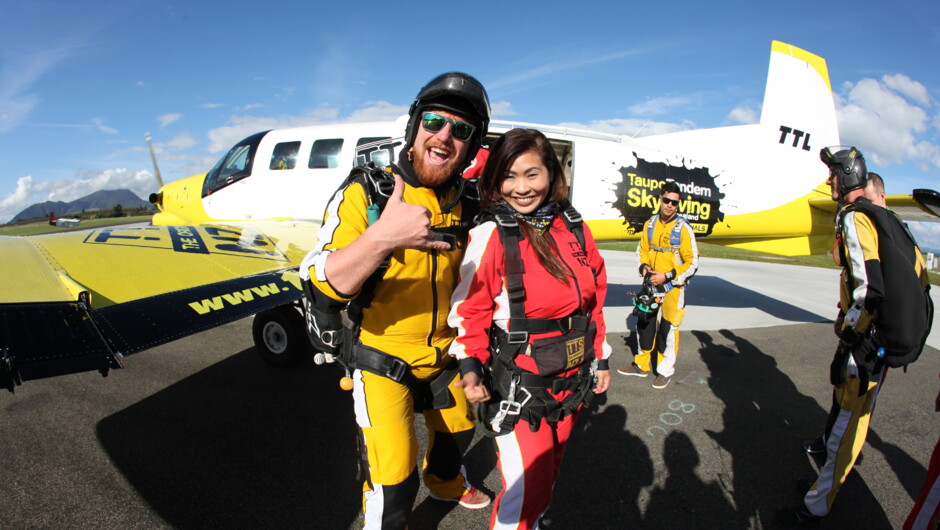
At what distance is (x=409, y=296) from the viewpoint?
6.00 ft

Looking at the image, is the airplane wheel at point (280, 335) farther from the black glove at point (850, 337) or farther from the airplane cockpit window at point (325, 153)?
the black glove at point (850, 337)

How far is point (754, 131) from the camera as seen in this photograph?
23.3 ft

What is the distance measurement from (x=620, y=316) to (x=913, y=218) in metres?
4.88

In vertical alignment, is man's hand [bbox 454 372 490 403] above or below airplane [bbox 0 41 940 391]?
below

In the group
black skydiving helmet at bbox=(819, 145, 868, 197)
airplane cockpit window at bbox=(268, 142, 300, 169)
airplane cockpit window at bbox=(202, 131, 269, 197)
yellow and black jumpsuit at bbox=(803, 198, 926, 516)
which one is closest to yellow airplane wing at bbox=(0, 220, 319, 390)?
airplane cockpit window at bbox=(268, 142, 300, 169)

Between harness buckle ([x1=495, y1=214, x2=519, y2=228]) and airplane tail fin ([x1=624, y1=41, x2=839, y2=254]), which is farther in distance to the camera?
airplane tail fin ([x1=624, y1=41, x2=839, y2=254])

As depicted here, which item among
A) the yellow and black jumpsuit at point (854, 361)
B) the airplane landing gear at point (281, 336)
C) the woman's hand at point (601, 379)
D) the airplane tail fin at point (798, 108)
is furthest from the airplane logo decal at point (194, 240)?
the airplane tail fin at point (798, 108)

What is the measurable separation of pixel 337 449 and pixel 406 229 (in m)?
2.51

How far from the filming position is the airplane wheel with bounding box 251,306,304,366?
4.55 metres

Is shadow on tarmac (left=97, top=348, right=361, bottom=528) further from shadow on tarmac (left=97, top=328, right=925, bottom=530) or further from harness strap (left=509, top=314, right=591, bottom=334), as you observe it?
harness strap (left=509, top=314, right=591, bottom=334)

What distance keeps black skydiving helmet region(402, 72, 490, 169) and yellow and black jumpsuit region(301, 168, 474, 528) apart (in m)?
0.31

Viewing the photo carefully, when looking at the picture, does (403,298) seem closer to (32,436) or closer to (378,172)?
(378,172)

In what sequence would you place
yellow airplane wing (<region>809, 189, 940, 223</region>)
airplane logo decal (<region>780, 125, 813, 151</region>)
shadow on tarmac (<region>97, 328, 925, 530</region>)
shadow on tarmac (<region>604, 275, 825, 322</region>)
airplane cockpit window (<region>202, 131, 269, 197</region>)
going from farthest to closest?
shadow on tarmac (<region>604, 275, 825, 322</region>) < airplane logo decal (<region>780, 125, 813, 151</region>) < airplane cockpit window (<region>202, 131, 269, 197</region>) < yellow airplane wing (<region>809, 189, 940, 223</region>) < shadow on tarmac (<region>97, 328, 925, 530</region>)

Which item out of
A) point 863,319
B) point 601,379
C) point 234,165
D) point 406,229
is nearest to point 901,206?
point 863,319
